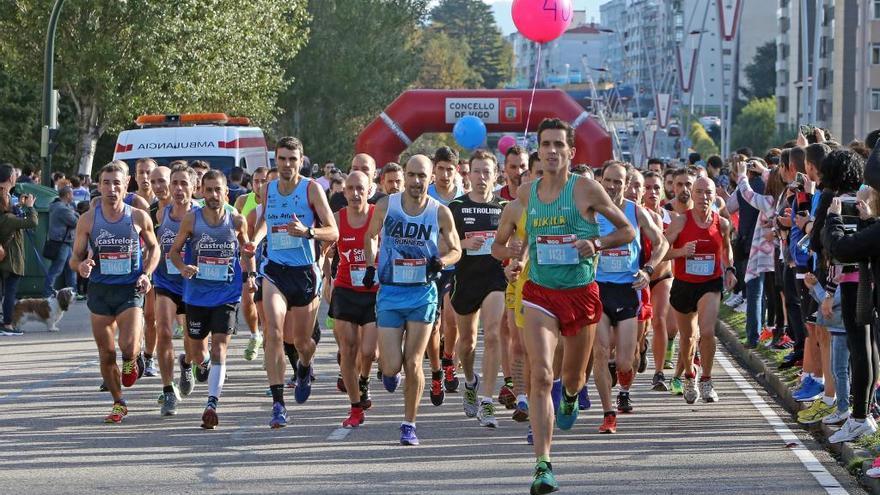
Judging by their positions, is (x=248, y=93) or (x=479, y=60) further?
(x=479, y=60)

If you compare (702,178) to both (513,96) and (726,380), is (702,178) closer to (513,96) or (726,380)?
(726,380)

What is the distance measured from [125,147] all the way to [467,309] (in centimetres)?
1565

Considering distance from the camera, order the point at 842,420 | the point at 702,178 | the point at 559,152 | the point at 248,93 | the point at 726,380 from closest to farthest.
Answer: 1. the point at 559,152
2. the point at 842,420
3. the point at 702,178
4. the point at 726,380
5. the point at 248,93

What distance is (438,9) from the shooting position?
159m

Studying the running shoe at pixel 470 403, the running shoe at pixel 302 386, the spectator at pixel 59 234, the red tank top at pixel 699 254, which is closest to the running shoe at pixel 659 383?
the red tank top at pixel 699 254

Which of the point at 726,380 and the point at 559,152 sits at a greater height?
the point at 559,152

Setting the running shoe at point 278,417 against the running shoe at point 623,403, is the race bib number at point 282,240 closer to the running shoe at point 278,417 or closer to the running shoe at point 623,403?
the running shoe at point 278,417

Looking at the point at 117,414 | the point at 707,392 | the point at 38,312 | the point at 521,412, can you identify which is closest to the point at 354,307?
the point at 521,412

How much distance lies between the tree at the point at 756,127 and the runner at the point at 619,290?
349 ft

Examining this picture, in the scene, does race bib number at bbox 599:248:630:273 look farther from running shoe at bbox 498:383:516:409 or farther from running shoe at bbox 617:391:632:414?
running shoe at bbox 498:383:516:409

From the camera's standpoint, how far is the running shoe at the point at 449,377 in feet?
44.4

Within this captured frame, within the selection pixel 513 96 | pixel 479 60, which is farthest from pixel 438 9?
pixel 513 96

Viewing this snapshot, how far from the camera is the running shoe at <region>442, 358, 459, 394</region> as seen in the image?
13.5 meters

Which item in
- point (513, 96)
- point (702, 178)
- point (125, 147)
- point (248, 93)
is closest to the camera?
point (702, 178)
